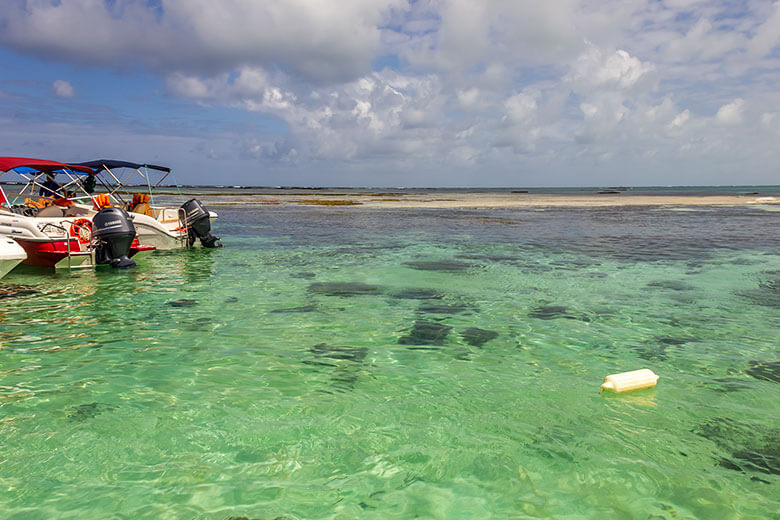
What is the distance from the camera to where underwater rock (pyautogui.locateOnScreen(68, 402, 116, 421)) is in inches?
234

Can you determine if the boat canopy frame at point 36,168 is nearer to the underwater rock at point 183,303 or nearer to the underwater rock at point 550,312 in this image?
the underwater rock at point 183,303

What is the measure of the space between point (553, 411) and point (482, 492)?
6.69ft

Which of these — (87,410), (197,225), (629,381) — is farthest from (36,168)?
(629,381)

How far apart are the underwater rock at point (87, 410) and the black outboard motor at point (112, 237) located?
11467 mm

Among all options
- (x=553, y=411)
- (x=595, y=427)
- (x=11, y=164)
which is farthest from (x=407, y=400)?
(x=11, y=164)

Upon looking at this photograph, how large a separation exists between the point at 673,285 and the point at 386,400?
11.4 m

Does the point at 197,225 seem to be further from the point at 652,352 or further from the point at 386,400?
the point at 652,352

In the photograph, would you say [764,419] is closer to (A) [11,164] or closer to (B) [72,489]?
(B) [72,489]

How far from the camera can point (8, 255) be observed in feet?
39.2

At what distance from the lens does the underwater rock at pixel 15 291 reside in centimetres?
1238

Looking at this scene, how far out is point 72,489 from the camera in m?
4.57

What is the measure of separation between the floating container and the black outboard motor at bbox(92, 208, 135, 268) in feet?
51.7

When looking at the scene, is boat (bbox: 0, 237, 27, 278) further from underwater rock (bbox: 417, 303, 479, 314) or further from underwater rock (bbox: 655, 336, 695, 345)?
underwater rock (bbox: 655, 336, 695, 345)

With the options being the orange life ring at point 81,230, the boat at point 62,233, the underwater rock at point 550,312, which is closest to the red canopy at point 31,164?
the boat at point 62,233
